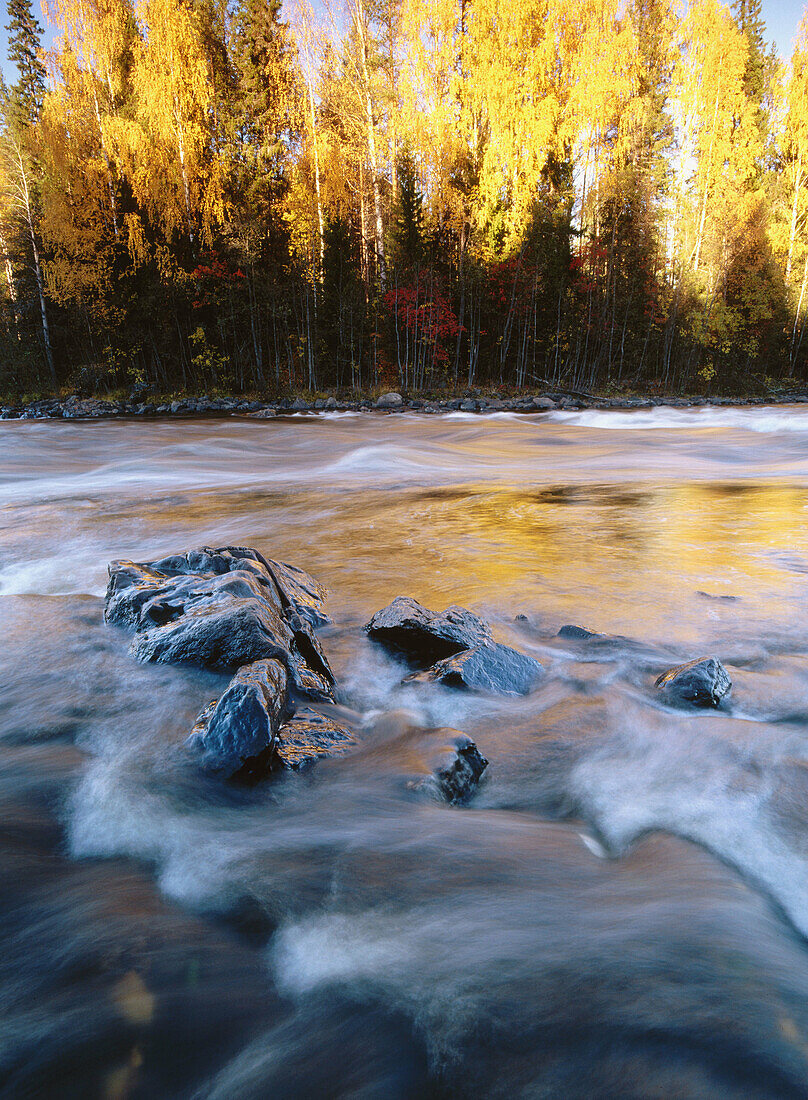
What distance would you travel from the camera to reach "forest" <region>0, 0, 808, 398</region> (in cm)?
1917

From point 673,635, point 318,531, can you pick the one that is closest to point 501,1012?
point 673,635

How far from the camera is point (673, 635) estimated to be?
10.6 feet

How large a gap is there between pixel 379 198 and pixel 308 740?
2287 cm

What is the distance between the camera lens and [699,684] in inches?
101

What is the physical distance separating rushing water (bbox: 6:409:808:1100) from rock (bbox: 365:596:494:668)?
0.13 metres

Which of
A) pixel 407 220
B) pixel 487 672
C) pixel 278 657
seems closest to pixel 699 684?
pixel 487 672

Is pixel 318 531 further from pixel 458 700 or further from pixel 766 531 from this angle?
pixel 766 531

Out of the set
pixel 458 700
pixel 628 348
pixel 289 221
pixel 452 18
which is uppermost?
pixel 452 18

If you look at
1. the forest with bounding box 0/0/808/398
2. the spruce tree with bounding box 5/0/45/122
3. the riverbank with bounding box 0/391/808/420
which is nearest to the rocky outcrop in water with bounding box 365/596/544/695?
the riverbank with bounding box 0/391/808/420

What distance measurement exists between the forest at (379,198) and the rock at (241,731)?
20.7 meters

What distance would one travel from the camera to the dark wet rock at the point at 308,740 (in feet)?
6.90

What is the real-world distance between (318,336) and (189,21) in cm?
998

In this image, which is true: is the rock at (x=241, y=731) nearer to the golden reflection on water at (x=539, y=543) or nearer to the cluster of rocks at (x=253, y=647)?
the cluster of rocks at (x=253, y=647)

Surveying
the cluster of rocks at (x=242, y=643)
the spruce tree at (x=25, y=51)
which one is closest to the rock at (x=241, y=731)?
the cluster of rocks at (x=242, y=643)
